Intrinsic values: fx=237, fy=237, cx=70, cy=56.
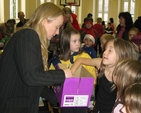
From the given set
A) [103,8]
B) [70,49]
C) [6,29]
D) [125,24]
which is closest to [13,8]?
[6,29]

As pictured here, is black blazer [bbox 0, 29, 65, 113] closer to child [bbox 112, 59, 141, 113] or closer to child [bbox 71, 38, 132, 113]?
child [bbox 112, 59, 141, 113]

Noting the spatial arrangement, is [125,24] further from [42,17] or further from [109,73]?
[42,17]

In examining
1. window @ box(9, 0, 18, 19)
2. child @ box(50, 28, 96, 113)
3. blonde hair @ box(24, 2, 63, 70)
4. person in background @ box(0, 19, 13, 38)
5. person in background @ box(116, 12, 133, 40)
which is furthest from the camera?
window @ box(9, 0, 18, 19)

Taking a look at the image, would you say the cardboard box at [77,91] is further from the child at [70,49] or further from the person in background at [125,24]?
the person in background at [125,24]

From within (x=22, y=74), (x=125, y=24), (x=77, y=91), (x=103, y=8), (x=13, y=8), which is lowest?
(x=77, y=91)

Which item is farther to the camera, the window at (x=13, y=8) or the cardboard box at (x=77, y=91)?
the window at (x=13, y=8)

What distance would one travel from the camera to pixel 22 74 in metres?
1.43

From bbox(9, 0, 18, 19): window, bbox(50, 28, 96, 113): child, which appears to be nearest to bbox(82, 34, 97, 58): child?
bbox(50, 28, 96, 113): child

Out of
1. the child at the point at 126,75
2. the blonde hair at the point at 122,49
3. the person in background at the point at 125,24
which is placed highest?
the person in background at the point at 125,24

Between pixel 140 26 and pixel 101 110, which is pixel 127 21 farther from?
pixel 101 110

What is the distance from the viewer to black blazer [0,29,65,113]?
4.68ft

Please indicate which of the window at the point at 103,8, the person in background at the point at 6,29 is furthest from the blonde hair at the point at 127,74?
the window at the point at 103,8

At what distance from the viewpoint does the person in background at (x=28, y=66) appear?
1431 millimetres

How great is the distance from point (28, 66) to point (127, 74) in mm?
735
